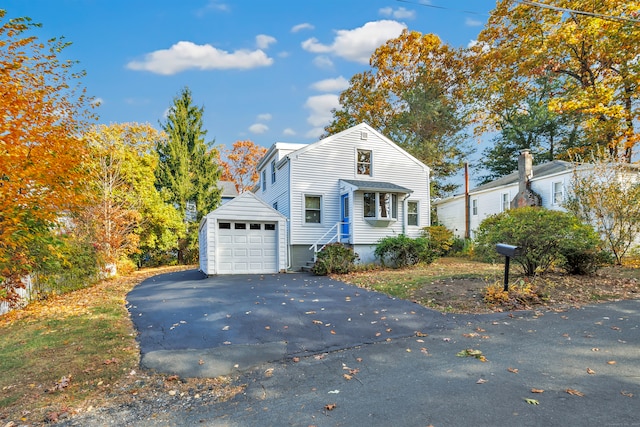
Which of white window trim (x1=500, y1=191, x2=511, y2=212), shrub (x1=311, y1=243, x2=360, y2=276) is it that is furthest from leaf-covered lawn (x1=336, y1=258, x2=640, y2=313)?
white window trim (x1=500, y1=191, x2=511, y2=212)

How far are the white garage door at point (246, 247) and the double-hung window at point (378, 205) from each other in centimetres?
450

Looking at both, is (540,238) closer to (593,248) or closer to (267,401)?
(593,248)

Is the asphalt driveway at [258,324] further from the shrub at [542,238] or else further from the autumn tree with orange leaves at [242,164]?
the autumn tree with orange leaves at [242,164]

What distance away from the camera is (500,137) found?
2994cm

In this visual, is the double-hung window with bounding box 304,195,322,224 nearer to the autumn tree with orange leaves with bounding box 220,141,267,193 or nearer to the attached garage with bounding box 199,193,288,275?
the attached garage with bounding box 199,193,288,275

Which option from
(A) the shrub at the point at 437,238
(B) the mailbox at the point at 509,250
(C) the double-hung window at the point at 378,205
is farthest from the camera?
(A) the shrub at the point at 437,238

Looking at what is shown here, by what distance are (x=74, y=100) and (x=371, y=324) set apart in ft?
24.8

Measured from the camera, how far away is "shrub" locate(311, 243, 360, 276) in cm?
1377

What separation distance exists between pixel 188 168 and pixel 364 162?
13.2 meters

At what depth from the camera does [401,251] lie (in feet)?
50.8

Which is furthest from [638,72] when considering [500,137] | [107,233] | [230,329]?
[107,233]

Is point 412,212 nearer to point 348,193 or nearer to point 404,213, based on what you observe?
point 404,213

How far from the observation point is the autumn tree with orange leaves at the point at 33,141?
5.78m

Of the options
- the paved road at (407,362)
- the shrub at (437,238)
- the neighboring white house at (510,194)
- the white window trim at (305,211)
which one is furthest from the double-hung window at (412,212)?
the paved road at (407,362)
